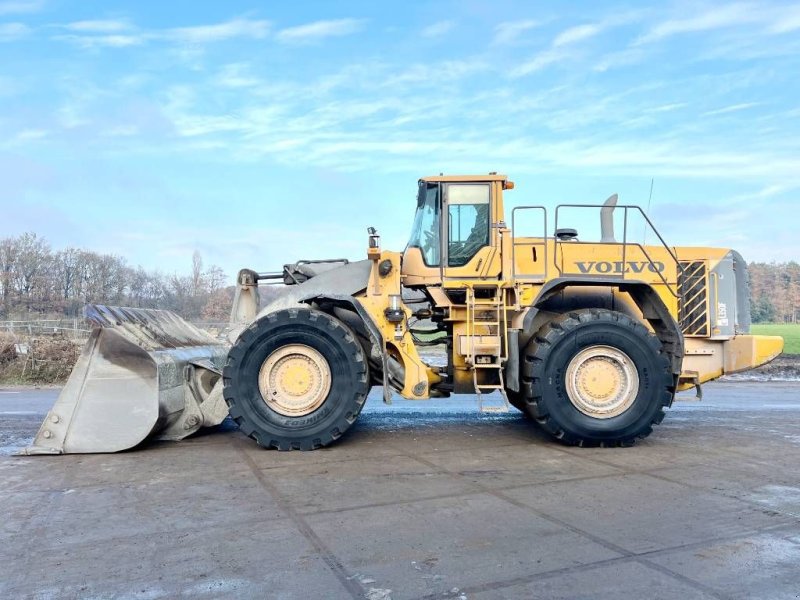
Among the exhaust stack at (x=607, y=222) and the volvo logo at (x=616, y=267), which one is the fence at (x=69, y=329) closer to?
the volvo logo at (x=616, y=267)

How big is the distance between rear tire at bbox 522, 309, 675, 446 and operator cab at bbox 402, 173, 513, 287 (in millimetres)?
1114

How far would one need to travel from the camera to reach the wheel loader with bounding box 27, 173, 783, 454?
19.3 ft

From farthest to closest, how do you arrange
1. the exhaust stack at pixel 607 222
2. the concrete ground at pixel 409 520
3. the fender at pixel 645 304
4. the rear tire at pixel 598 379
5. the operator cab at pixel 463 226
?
the exhaust stack at pixel 607 222 → the operator cab at pixel 463 226 → the fender at pixel 645 304 → the rear tire at pixel 598 379 → the concrete ground at pixel 409 520

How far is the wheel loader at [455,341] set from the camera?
5.87m

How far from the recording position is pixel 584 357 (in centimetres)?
611

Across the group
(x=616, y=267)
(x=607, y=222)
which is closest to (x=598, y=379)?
(x=616, y=267)

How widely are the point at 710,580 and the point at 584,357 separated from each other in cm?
327

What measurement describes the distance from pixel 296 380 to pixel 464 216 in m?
2.54

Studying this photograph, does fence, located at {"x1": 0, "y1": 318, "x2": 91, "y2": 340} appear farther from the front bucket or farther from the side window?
the side window

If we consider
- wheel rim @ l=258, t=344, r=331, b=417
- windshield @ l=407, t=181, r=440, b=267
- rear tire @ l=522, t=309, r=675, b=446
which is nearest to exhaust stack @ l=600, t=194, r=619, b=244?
rear tire @ l=522, t=309, r=675, b=446

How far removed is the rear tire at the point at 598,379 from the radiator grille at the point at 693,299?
64cm

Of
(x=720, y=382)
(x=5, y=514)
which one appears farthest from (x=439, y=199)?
(x=720, y=382)

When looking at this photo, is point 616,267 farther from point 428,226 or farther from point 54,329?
point 54,329

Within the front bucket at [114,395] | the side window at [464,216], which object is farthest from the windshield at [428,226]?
the front bucket at [114,395]
